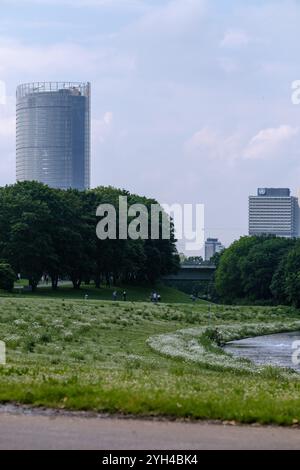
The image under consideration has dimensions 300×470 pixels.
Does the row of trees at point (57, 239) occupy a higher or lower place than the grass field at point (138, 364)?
higher

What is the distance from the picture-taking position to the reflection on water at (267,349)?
5141 centimetres

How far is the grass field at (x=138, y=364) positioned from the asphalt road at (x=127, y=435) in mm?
699

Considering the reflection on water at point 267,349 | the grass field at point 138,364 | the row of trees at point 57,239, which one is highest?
the row of trees at point 57,239

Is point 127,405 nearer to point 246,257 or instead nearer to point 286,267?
point 286,267

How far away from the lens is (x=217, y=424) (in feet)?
50.0

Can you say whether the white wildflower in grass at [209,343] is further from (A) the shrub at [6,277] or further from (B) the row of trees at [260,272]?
(B) the row of trees at [260,272]

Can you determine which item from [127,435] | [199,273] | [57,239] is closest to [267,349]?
[127,435]

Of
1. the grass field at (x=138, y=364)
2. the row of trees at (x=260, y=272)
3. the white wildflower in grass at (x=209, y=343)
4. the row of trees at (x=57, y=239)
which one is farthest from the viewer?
the row of trees at (x=260, y=272)

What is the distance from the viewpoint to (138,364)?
→ 3153cm

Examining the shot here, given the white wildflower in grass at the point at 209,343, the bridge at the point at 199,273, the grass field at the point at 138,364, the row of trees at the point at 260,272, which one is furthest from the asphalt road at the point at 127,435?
the bridge at the point at 199,273

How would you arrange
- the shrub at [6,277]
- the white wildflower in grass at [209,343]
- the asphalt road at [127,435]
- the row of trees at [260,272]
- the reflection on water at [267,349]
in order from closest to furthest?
the asphalt road at [127,435] < the white wildflower in grass at [209,343] < the reflection on water at [267,349] < the shrub at [6,277] < the row of trees at [260,272]

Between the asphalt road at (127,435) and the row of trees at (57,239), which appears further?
the row of trees at (57,239)
